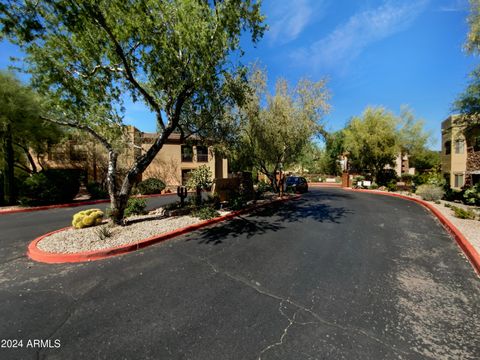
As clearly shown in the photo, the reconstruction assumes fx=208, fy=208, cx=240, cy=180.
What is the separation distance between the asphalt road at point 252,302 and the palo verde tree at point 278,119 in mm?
7818

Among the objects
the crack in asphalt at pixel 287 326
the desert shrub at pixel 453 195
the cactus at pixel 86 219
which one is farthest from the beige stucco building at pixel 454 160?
the cactus at pixel 86 219

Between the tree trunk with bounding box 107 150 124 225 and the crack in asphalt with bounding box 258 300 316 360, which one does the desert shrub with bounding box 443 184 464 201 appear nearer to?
the crack in asphalt with bounding box 258 300 316 360

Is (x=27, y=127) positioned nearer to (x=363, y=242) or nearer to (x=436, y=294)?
(x=363, y=242)

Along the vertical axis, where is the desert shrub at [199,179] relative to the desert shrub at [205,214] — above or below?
above

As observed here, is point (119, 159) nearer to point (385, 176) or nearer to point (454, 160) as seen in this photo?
point (385, 176)

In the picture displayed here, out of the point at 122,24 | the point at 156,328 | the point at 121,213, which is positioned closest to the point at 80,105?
the point at 122,24

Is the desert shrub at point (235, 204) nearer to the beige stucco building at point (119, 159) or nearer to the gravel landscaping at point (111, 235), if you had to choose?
the gravel landscaping at point (111, 235)

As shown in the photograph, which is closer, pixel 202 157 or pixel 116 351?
pixel 116 351

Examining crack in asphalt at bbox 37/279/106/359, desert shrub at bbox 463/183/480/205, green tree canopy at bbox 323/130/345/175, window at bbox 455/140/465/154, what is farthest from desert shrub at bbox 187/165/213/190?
green tree canopy at bbox 323/130/345/175

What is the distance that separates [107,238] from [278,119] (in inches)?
398

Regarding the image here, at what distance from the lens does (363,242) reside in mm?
5859

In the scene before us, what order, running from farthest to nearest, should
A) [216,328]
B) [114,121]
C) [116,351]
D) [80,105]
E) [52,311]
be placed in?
1. [114,121]
2. [80,105]
3. [52,311]
4. [216,328]
5. [116,351]

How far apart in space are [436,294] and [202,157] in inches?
953

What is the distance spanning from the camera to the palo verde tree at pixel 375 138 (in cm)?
2164
